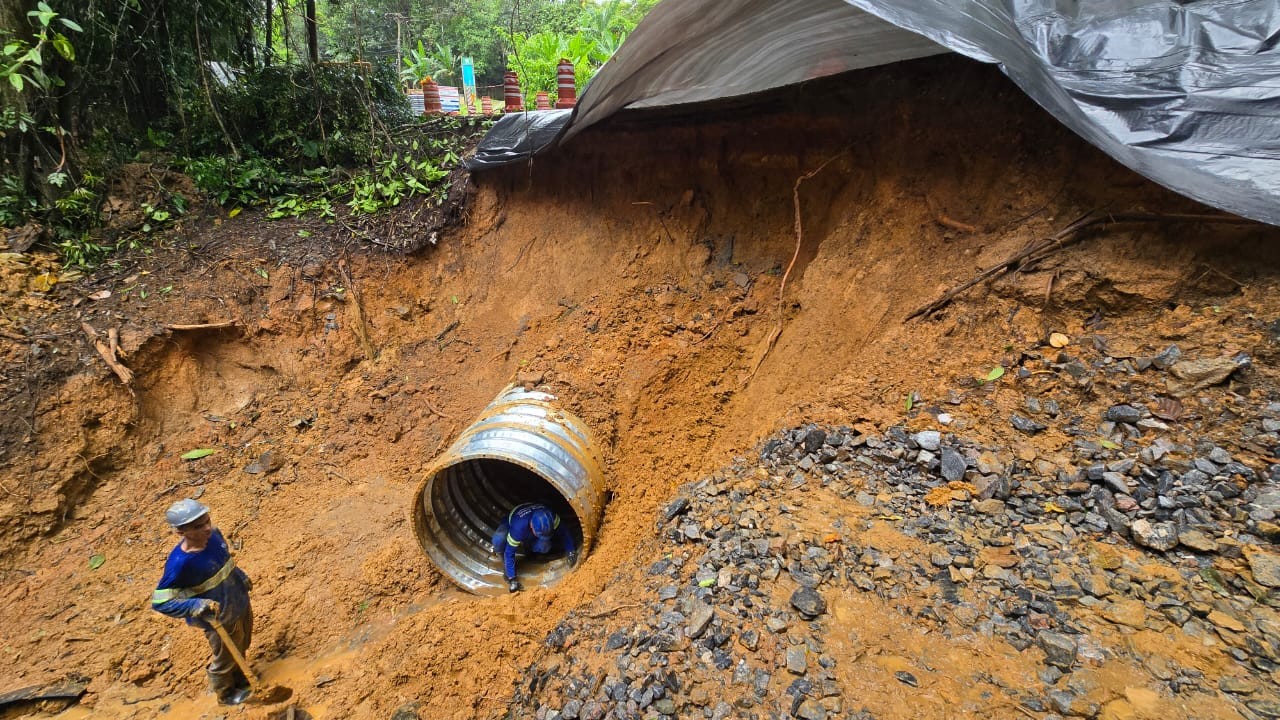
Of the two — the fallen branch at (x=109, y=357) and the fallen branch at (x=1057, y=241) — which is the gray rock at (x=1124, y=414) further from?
the fallen branch at (x=109, y=357)

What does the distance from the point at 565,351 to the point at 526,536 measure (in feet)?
5.80

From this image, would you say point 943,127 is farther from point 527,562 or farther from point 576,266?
point 527,562

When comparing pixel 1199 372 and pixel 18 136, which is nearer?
pixel 1199 372

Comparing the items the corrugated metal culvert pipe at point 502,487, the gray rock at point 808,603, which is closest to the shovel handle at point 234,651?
the corrugated metal culvert pipe at point 502,487

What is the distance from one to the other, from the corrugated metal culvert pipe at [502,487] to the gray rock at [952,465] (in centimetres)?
209

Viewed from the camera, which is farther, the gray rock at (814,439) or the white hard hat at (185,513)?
the gray rock at (814,439)

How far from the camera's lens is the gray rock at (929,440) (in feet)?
9.51

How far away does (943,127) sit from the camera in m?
3.75

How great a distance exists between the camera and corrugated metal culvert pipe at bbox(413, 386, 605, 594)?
11.0 feet

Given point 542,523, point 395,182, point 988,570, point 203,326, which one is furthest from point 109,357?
point 988,570

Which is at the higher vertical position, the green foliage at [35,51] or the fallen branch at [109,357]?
the green foliage at [35,51]

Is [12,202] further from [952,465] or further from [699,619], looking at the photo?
[952,465]

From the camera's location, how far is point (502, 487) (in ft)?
15.7

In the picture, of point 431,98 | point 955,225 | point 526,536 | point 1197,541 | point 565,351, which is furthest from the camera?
point 431,98
